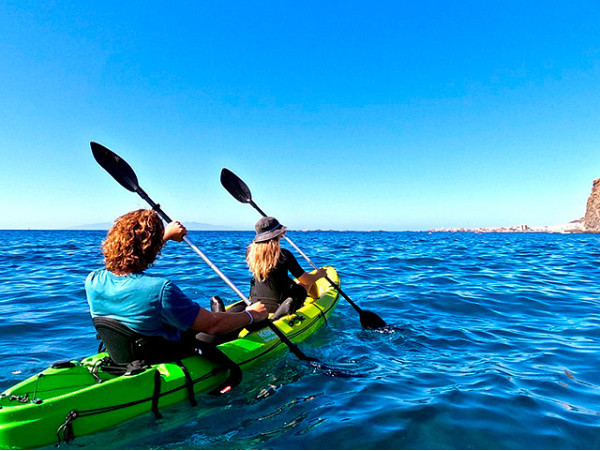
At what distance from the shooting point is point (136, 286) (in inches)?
121

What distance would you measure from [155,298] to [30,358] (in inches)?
138

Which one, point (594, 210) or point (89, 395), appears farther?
point (594, 210)

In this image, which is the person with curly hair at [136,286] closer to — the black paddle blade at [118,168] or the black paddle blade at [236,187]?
the black paddle blade at [118,168]

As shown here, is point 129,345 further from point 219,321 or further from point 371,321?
point 371,321

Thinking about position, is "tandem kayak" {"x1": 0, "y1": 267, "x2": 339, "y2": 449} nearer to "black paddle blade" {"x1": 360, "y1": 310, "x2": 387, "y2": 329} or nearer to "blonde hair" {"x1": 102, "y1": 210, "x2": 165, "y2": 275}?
"blonde hair" {"x1": 102, "y1": 210, "x2": 165, "y2": 275}

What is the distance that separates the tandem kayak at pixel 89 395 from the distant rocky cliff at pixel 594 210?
3746 inches

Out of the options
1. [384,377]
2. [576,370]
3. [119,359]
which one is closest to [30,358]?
[119,359]

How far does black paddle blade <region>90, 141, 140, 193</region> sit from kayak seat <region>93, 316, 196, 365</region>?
3.37 m

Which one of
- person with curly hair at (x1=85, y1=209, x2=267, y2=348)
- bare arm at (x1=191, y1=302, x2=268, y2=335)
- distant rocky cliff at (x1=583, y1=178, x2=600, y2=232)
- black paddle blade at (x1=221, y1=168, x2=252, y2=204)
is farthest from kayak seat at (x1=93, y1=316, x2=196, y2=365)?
distant rocky cliff at (x1=583, y1=178, x2=600, y2=232)

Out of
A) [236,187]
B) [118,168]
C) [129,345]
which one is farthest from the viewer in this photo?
[236,187]

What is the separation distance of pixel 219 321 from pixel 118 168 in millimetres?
3937

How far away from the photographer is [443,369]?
4785mm

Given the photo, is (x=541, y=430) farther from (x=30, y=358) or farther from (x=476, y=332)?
(x=30, y=358)

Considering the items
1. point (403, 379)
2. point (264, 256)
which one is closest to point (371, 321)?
point (403, 379)
